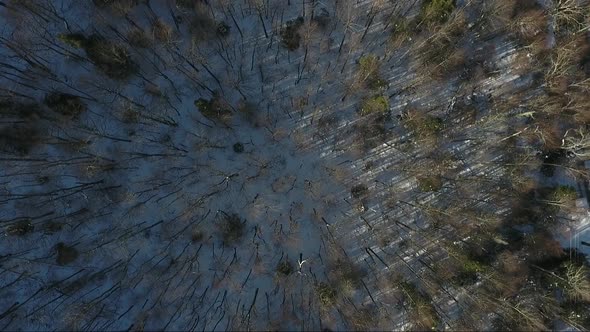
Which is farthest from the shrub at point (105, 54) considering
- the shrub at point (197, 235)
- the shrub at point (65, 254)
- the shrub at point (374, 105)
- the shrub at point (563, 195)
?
the shrub at point (563, 195)

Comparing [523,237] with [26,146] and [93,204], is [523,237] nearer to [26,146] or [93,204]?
[93,204]

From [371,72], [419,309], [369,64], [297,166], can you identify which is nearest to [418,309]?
[419,309]

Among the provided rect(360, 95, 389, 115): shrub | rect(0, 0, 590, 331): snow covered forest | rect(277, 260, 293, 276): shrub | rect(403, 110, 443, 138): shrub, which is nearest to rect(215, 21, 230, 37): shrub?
rect(0, 0, 590, 331): snow covered forest

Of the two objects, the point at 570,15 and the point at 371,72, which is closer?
the point at 371,72

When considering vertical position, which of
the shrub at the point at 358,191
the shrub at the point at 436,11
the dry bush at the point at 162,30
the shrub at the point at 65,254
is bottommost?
the shrub at the point at 358,191

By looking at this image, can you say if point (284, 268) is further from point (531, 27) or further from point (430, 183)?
point (531, 27)

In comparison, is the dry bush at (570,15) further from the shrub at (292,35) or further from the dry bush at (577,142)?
the shrub at (292,35)
